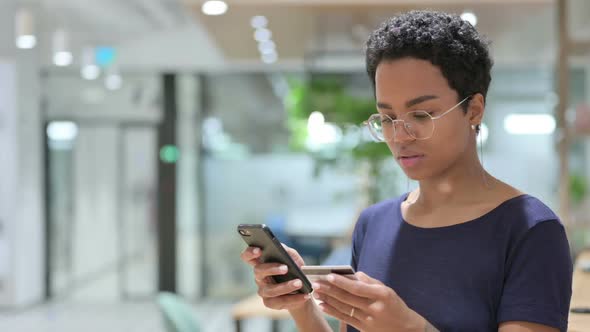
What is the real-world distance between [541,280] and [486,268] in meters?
0.10

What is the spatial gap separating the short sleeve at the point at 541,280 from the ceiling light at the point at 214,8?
471 cm

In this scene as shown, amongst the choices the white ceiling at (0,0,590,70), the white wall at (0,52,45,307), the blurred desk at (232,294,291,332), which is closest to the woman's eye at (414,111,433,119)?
the blurred desk at (232,294,291,332)

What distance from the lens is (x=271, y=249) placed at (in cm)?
128

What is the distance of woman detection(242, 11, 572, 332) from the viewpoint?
3.72 feet

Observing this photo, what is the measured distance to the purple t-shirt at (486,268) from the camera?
114 cm

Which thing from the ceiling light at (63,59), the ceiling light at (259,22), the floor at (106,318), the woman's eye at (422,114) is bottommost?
the floor at (106,318)

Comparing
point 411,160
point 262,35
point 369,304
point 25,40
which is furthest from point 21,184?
point 369,304

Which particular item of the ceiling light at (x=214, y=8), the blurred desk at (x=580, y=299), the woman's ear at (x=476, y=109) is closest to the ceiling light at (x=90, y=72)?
the ceiling light at (x=214, y=8)

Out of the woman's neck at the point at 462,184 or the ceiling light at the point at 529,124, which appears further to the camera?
the ceiling light at the point at 529,124

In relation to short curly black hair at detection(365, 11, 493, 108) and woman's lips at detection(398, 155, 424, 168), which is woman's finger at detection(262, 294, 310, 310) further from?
short curly black hair at detection(365, 11, 493, 108)

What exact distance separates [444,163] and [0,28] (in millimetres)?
7856

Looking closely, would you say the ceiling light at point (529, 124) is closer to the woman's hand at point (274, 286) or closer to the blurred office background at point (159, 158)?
the blurred office background at point (159, 158)

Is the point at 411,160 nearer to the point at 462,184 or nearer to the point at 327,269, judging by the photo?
the point at 462,184

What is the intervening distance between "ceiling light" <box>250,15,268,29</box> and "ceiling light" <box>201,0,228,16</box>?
349mm
